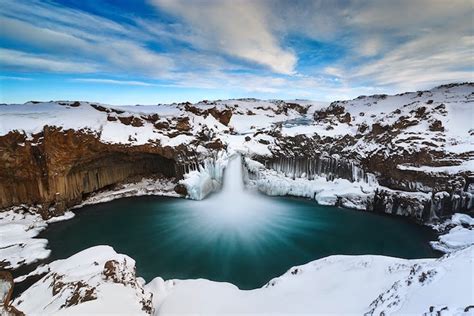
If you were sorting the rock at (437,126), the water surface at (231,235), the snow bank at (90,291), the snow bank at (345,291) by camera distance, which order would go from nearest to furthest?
the snow bank at (345,291) → the snow bank at (90,291) → the water surface at (231,235) → the rock at (437,126)

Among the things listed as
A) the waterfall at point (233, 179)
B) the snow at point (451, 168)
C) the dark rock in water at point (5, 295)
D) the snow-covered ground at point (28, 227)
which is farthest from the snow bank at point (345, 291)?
the waterfall at point (233, 179)

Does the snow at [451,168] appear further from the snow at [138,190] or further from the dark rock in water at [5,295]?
the dark rock in water at [5,295]

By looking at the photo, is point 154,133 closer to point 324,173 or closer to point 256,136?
point 256,136

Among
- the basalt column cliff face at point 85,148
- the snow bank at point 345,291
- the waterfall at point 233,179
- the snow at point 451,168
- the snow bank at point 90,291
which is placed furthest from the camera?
the waterfall at point 233,179

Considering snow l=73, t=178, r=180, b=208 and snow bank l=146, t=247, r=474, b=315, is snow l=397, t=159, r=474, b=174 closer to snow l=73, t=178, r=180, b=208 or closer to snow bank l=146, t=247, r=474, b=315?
snow bank l=146, t=247, r=474, b=315

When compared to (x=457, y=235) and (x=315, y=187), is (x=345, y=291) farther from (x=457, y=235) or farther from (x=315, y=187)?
(x=315, y=187)

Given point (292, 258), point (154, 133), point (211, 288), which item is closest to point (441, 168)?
point (292, 258)

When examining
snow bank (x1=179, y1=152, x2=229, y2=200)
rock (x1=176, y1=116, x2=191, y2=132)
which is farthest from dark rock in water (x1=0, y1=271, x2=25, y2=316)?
rock (x1=176, y1=116, x2=191, y2=132)
